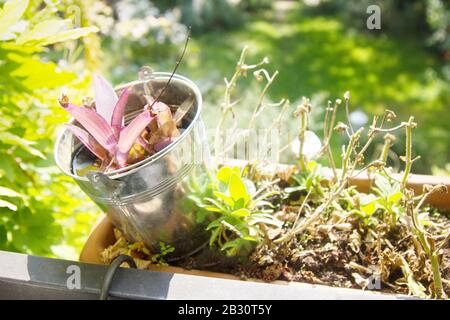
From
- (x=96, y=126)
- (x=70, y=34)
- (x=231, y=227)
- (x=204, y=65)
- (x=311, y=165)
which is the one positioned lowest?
A: (x=231, y=227)

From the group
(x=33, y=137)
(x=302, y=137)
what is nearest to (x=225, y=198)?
(x=302, y=137)

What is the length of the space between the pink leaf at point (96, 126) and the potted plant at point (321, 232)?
0.19 metres

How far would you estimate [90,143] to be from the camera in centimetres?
99

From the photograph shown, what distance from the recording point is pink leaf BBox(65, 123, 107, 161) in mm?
973

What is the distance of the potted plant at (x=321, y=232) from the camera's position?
1001 mm

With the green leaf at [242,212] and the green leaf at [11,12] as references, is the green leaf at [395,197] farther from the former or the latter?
the green leaf at [11,12]

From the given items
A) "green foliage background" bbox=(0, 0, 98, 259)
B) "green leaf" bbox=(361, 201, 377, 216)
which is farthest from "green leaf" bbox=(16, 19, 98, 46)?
"green leaf" bbox=(361, 201, 377, 216)

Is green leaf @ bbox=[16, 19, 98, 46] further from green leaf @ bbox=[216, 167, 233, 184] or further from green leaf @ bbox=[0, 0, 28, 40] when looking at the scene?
green leaf @ bbox=[216, 167, 233, 184]

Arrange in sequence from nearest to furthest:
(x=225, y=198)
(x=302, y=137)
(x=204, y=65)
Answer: (x=225, y=198) → (x=302, y=137) → (x=204, y=65)

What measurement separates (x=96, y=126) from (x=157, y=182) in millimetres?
169

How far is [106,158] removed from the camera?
3.31 ft

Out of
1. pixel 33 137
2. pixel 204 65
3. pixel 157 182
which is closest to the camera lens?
pixel 157 182

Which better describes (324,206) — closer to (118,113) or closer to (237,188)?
(237,188)

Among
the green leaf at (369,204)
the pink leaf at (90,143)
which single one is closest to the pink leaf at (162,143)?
the pink leaf at (90,143)
